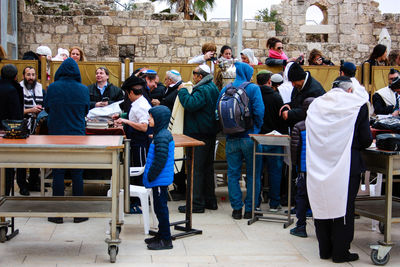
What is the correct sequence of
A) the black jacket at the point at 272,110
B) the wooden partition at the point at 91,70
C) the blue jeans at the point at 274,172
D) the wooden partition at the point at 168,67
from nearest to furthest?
the blue jeans at the point at 274,172 → the black jacket at the point at 272,110 → the wooden partition at the point at 91,70 → the wooden partition at the point at 168,67

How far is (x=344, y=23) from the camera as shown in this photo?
21016 millimetres

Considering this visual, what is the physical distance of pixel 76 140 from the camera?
545 cm

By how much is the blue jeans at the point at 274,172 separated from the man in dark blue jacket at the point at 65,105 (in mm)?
2456

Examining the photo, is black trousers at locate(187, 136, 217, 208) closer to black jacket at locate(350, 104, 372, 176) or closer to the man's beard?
black jacket at locate(350, 104, 372, 176)

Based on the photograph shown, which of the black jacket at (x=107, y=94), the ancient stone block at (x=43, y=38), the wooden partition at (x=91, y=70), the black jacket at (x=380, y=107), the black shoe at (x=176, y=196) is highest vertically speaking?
the ancient stone block at (x=43, y=38)

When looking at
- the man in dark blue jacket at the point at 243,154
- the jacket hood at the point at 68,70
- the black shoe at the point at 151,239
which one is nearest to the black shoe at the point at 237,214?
the man in dark blue jacket at the point at 243,154

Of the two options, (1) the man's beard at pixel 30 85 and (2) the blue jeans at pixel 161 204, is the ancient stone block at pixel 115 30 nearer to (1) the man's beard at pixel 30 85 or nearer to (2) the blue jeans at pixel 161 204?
(1) the man's beard at pixel 30 85

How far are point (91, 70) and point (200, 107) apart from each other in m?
2.98

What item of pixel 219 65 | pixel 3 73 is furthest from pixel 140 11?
pixel 3 73

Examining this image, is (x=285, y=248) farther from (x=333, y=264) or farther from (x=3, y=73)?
(x=3, y=73)

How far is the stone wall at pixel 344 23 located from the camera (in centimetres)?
2009

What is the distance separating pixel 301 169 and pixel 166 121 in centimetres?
161

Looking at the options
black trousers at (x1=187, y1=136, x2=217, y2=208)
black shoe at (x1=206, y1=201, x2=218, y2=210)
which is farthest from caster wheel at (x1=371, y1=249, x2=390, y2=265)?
black shoe at (x1=206, y1=201, x2=218, y2=210)

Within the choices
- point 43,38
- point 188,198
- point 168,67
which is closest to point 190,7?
point 43,38
